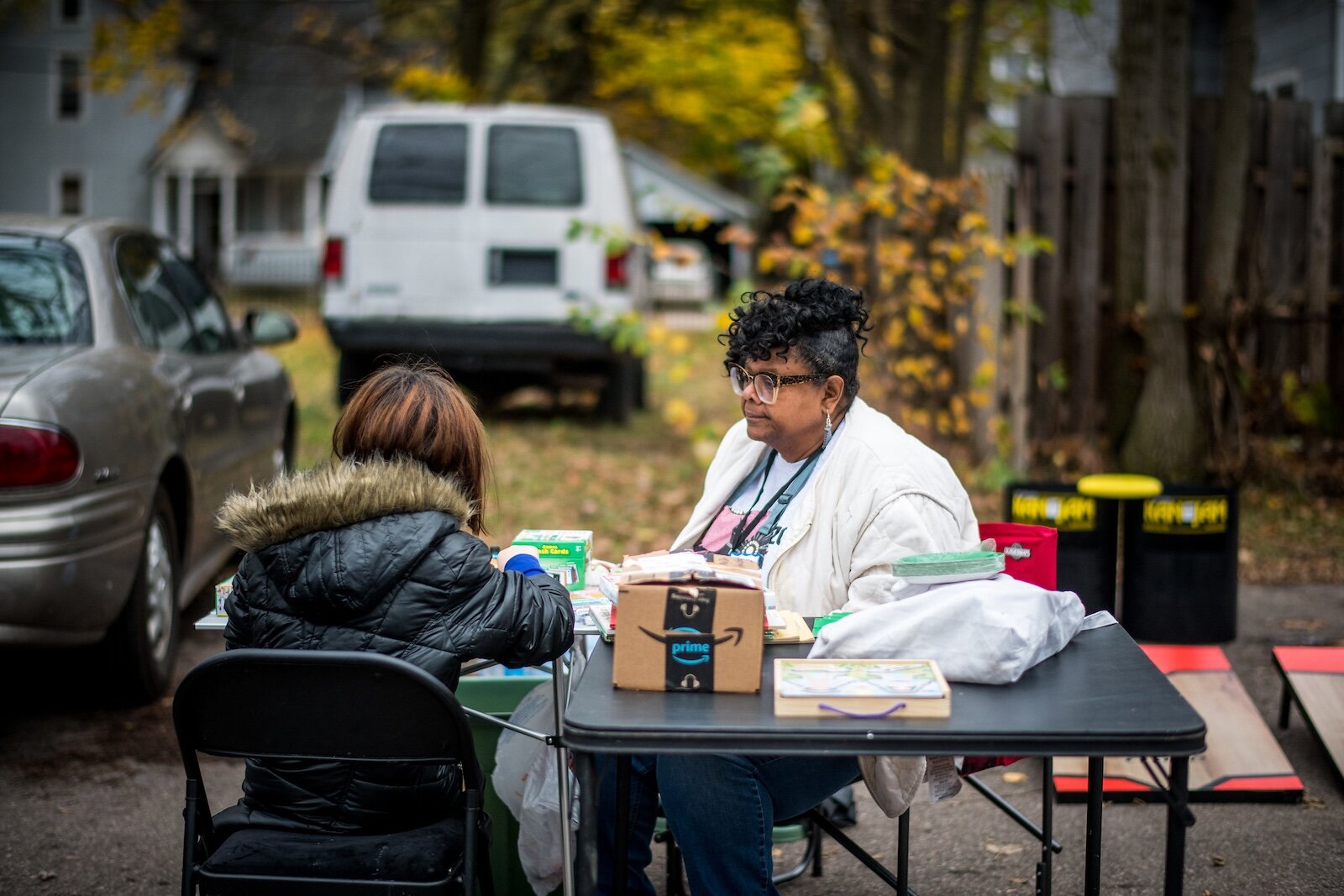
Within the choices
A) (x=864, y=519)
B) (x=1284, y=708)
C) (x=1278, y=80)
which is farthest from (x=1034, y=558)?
(x=1278, y=80)

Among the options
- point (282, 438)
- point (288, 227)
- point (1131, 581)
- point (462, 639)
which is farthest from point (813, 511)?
point (288, 227)

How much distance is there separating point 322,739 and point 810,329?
1.63 meters

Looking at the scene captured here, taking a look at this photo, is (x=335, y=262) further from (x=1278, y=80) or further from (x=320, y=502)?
(x=1278, y=80)

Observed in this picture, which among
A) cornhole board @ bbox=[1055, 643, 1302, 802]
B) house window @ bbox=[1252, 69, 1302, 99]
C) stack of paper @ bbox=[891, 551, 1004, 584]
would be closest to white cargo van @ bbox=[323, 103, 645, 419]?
cornhole board @ bbox=[1055, 643, 1302, 802]

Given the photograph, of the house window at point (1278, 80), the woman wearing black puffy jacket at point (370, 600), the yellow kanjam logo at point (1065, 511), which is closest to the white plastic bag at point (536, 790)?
the woman wearing black puffy jacket at point (370, 600)

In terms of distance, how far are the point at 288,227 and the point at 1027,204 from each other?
31396mm

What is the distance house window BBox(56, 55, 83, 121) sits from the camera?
34812 millimetres

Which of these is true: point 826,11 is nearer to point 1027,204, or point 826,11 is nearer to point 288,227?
point 1027,204

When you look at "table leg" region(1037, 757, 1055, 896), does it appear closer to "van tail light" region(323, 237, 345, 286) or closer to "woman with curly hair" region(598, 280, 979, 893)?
"woman with curly hair" region(598, 280, 979, 893)

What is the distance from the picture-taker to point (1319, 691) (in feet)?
15.0

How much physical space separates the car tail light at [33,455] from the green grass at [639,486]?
1.70m

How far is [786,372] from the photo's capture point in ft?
11.3

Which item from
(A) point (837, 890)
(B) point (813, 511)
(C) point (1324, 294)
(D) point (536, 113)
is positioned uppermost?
(D) point (536, 113)

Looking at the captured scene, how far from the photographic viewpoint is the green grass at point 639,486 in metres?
7.38
